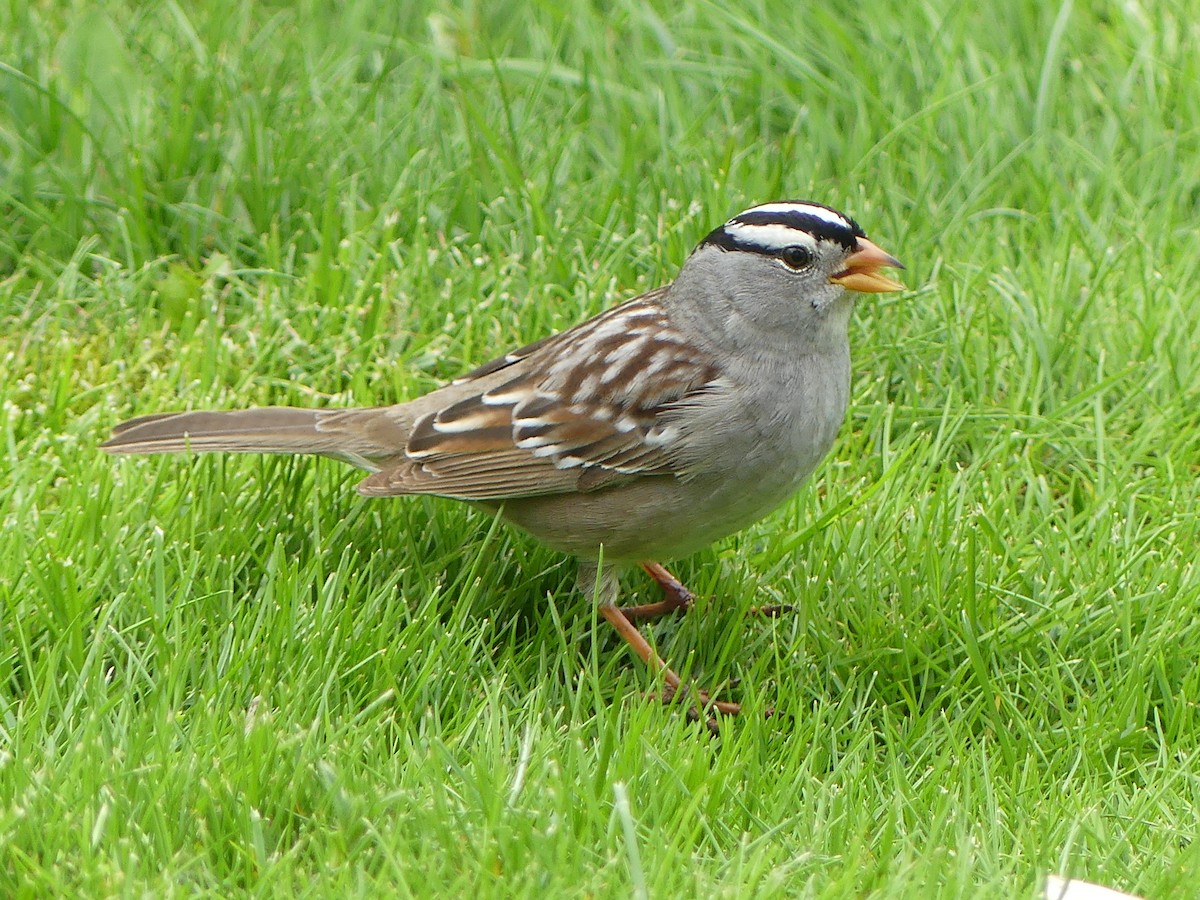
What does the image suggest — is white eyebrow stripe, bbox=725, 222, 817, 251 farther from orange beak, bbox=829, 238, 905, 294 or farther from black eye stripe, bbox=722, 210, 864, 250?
orange beak, bbox=829, 238, 905, 294

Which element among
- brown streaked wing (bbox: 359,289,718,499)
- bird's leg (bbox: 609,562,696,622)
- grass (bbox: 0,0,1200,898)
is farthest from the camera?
bird's leg (bbox: 609,562,696,622)

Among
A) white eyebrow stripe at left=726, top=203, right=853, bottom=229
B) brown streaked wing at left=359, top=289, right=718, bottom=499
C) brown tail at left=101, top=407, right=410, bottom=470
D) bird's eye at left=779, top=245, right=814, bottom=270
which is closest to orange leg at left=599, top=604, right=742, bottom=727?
brown streaked wing at left=359, top=289, right=718, bottom=499

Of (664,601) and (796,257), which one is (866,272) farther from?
(664,601)

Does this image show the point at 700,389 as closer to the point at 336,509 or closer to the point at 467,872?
the point at 336,509

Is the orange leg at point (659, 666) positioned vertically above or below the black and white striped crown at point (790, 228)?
below

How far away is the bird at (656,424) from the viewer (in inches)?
168

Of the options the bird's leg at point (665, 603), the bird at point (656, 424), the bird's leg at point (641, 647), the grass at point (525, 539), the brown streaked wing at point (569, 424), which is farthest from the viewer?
the bird's leg at point (665, 603)

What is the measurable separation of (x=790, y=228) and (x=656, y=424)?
0.65 m

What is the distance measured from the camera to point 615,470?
4395 mm

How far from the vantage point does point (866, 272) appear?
173 inches

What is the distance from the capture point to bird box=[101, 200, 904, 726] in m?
4.28

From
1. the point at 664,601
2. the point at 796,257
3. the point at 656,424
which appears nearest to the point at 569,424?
the point at 656,424

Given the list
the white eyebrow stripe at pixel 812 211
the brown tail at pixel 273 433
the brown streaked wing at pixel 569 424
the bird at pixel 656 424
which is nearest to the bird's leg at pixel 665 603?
the bird at pixel 656 424

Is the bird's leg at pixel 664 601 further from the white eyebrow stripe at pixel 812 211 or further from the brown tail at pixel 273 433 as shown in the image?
the white eyebrow stripe at pixel 812 211
